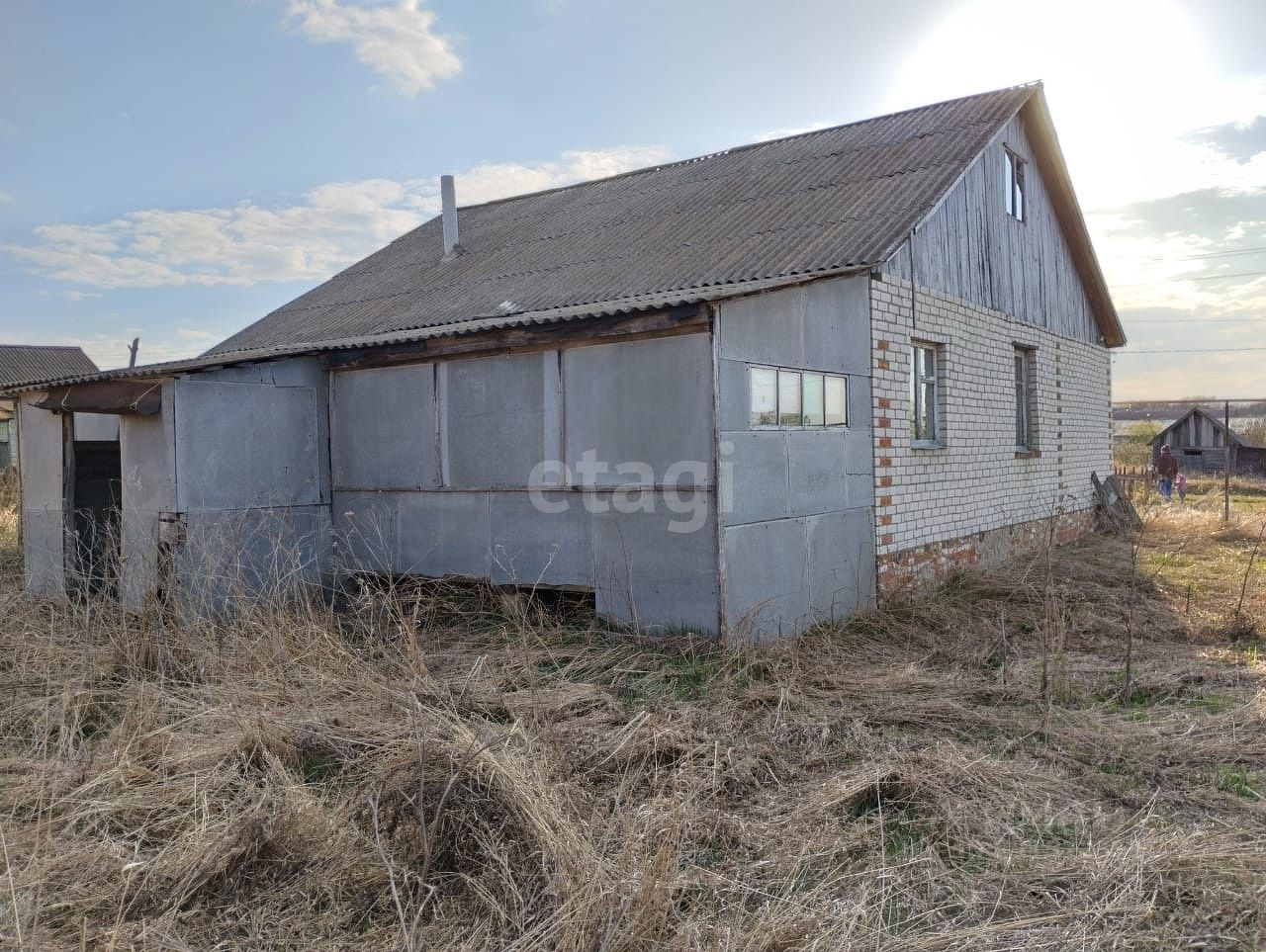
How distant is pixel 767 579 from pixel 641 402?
170 cm

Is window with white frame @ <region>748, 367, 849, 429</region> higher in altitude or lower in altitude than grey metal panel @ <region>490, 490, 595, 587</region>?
higher

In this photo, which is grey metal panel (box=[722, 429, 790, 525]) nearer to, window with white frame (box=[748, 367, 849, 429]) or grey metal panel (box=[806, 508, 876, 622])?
window with white frame (box=[748, 367, 849, 429])

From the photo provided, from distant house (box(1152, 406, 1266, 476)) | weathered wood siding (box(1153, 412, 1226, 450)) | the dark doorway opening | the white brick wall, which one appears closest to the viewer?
the white brick wall

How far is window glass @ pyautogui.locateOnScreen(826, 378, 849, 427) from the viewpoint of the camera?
814 cm

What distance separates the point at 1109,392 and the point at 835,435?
9.63 metres

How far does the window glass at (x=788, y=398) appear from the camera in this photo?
751 centimetres

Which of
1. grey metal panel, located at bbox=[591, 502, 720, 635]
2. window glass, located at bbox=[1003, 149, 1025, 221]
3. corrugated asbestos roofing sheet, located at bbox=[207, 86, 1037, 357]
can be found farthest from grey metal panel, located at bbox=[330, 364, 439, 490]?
window glass, located at bbox=[1003, 149, 1025, 221]

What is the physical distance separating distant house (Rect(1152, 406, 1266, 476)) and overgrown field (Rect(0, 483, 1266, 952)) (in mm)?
25581

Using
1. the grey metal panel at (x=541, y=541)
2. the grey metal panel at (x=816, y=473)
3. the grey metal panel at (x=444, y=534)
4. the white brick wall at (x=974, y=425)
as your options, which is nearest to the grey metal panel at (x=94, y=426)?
the grey metal panel at (x=444, y=534)

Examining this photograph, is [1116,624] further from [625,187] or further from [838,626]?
[625,187]

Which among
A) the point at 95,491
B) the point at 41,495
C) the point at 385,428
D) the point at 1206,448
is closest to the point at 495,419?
the point at 385,428

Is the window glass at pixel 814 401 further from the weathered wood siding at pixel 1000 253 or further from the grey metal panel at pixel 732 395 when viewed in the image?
the weathered wood siding at pixel 1000 253

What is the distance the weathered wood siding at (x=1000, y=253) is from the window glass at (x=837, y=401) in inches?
55.2

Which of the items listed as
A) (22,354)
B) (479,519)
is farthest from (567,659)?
(22,354)
